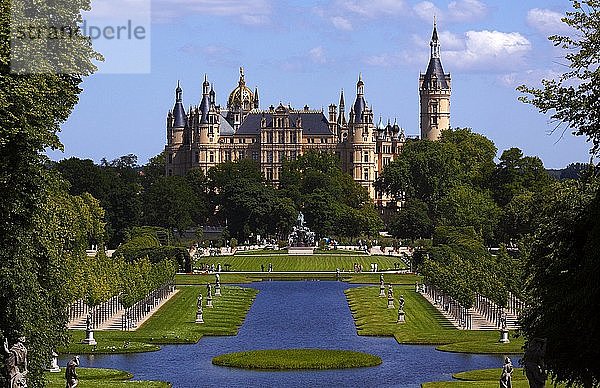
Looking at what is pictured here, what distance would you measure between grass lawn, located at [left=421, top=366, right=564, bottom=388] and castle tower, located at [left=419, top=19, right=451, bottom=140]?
147 m

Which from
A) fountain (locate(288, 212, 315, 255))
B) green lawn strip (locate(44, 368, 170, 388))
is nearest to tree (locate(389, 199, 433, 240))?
fountain (locate(288, 212, 315, 255))

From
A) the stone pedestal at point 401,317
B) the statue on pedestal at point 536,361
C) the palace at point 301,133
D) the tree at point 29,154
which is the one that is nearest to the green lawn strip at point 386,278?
the stone pedestal at point 401,317

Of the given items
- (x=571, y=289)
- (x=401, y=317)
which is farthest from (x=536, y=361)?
(x=401, y=317)

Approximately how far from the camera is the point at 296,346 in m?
51.6

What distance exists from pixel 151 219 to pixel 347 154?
2403 inches

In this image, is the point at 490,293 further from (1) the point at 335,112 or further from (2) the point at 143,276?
(1) the point at 335,112

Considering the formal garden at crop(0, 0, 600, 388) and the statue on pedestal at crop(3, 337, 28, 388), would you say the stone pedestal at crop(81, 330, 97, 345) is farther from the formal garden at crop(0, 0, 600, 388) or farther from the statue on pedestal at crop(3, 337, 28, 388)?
the statue on pedestal at crop(3, 337, 28, 388)

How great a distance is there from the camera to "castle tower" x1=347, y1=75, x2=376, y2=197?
189 metres

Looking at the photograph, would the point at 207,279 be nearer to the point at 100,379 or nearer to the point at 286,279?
the point at 286,279

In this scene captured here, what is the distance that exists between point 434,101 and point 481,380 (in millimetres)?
150071

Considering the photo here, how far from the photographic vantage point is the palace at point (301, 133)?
621 feet

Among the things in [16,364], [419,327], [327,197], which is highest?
[327,197]

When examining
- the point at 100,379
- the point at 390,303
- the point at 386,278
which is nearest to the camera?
the point at 100,379

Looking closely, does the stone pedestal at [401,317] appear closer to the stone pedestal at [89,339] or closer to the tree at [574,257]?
the stone pedestal at [89,339]
